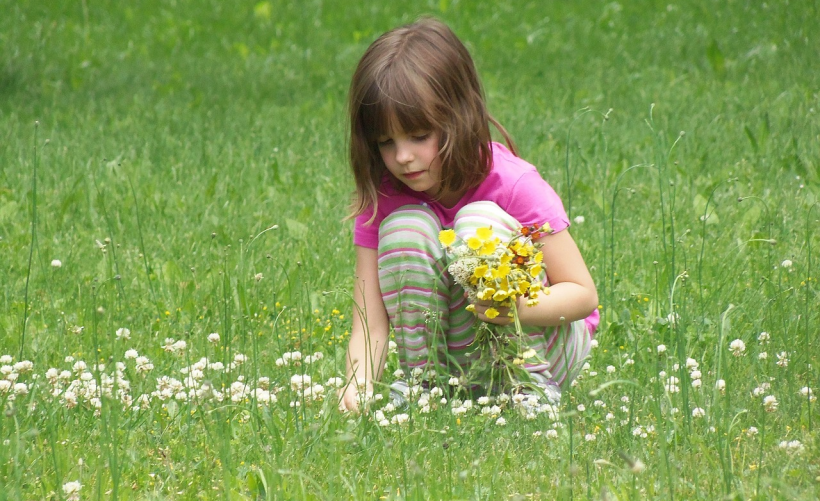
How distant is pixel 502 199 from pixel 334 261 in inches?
49.9

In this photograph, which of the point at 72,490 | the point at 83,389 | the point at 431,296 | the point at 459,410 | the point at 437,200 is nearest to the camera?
the point at 72,490

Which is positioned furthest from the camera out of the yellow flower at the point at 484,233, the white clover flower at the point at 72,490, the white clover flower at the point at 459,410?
the white clover flower at the point at 459,410

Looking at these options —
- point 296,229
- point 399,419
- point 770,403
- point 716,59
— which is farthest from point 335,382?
point 716,59

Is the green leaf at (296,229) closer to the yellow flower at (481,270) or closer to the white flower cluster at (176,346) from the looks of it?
the white flower cluster at (176,346)

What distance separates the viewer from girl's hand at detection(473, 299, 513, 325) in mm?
2379

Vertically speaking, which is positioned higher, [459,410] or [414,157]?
[414,157]

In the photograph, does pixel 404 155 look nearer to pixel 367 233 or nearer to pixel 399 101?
pixel 399 101

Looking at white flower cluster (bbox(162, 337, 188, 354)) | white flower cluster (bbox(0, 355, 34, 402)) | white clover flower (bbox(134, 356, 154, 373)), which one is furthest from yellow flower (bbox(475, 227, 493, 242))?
white flower cluster (bbox(0, 355, 34, 402))

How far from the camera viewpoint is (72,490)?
6.46 ft

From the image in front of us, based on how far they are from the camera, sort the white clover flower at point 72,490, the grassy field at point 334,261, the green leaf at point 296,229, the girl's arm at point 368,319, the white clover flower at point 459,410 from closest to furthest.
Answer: the white clover flower at point 72,490 < the grassy field at point 334,261 < the white clover flower at point 459,410 < the girl's arm at point 368,319 < the green leaf at point 296,229

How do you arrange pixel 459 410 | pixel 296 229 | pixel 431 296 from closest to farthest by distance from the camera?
pixel 459 410
pixel 431 296
pixel 296 229

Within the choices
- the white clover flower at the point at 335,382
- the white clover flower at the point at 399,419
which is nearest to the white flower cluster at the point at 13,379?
the white clover flower at the point at 335,382

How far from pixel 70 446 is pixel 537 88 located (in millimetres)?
5414

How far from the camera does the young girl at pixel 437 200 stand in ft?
8.48
